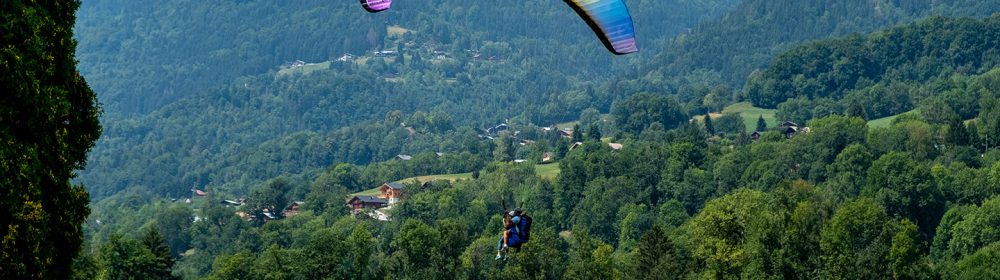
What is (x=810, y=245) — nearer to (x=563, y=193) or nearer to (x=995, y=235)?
(x=995, y=235)

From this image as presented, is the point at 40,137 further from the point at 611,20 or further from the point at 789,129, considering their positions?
the point at 789,129

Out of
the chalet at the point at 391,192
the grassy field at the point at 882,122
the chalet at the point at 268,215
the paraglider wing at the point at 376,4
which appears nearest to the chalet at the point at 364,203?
the chalet at the point at 391,192

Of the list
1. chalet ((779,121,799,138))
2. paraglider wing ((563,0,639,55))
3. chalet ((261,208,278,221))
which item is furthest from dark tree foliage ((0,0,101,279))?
chalet ((261,208,278,221))

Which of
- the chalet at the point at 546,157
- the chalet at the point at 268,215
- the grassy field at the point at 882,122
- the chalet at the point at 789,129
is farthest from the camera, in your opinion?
the chalet at the point at 546,157

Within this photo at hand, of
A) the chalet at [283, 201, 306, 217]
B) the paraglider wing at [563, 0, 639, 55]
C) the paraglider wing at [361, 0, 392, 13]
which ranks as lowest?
the chalet at [283, 201, 306, 217]

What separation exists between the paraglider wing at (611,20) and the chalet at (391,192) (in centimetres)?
15415

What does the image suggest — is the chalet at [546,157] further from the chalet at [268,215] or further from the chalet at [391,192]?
the chalet at [268,215]

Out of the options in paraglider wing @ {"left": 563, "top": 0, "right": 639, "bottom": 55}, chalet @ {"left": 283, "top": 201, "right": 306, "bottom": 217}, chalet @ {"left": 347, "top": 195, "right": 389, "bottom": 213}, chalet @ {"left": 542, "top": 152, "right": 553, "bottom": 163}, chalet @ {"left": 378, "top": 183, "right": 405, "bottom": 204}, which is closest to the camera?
paraglider wing @ {"left": 563, "top": 0, "right": 639, "bottom": 55}

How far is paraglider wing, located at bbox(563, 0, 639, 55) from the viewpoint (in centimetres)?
1467

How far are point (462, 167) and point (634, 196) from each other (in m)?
66.7

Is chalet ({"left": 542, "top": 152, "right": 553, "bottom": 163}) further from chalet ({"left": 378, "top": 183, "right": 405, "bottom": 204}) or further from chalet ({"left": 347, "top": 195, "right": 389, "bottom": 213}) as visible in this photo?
chalet ({"left": 347, "top": 195, "right": 389, "bottom": 213})

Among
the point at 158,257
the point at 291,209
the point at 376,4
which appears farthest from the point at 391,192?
the point at 376,4

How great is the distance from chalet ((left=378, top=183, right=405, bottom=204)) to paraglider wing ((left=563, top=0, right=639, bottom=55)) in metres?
154

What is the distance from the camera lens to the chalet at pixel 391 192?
565ft
